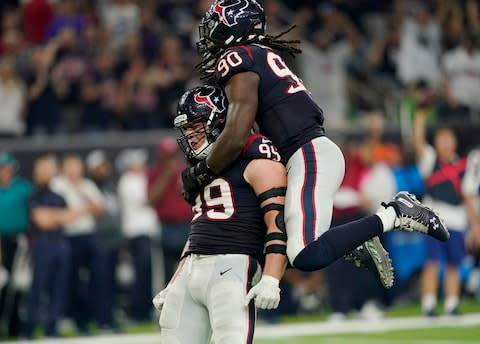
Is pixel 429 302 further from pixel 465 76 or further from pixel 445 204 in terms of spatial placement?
pixel 465 76

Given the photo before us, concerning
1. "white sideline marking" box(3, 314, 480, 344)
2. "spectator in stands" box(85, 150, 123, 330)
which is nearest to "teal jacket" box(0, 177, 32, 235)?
"spectator in stands" box(85, 150, 123, 330)

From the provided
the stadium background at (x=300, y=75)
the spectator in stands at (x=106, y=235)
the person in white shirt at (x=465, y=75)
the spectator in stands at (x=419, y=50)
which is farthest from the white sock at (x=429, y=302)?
the spectator in stands at (x=419, y=50)

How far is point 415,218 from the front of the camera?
583 cm

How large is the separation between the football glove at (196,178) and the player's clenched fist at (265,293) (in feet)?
1.85

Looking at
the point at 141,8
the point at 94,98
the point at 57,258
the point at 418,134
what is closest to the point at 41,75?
the point at 94,98

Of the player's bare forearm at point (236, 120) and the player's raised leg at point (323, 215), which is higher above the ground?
the player's bare forearm at point (236, 120)

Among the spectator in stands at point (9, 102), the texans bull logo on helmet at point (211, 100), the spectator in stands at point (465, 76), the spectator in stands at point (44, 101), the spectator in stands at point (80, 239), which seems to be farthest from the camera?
the spectator in stands at point (465, 76)

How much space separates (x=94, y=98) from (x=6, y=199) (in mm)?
2836

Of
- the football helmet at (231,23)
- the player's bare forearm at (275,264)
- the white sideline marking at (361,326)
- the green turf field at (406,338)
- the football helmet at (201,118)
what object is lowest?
the green turf field at (406,338)

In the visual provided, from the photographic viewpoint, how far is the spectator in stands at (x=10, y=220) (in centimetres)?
1245

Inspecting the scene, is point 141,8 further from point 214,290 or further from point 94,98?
point 214,290

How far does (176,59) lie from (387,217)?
9.97m

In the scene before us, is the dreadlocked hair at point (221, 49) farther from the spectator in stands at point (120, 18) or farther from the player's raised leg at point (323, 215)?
the spectator in stands at point (120, 18)

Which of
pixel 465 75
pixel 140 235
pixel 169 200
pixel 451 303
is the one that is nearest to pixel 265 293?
pixel 451 303
